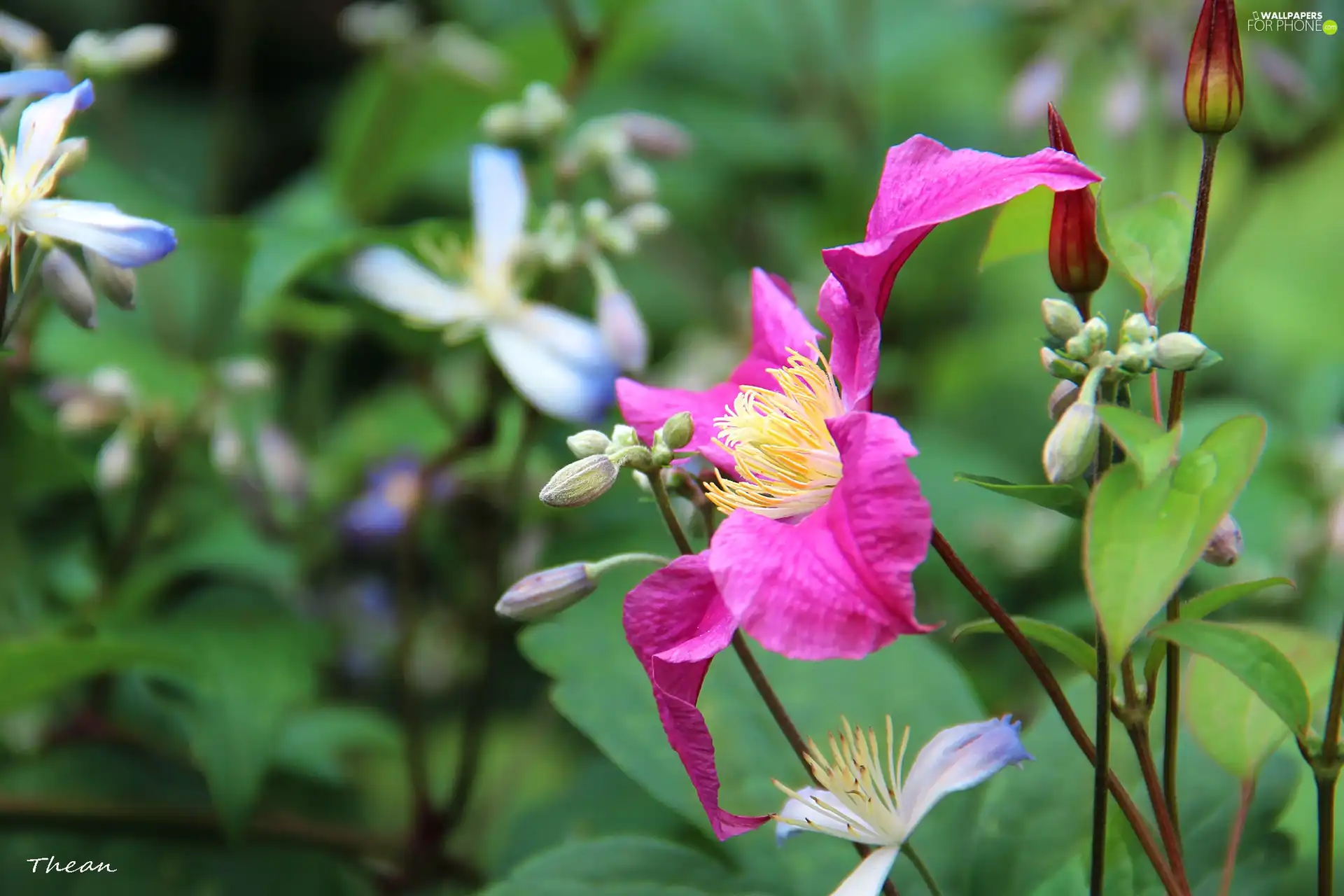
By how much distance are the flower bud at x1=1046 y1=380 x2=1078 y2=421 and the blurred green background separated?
92 mm

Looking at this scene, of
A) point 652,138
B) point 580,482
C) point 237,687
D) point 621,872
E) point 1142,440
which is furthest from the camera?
point 652,138

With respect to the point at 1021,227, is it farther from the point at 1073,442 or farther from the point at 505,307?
the point at 505,307

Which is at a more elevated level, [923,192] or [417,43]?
[923,192]

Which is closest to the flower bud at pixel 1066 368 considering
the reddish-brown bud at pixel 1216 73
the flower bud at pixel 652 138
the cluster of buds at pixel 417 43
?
the reddish-brown bud at pixel 1216 73

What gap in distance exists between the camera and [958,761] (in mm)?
530

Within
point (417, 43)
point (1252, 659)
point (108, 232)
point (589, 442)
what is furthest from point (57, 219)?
point (417, 43)

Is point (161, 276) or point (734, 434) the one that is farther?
point (161, 276)

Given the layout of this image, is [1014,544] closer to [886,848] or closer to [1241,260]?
[886,848]

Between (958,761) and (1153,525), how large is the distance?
0.15 meters

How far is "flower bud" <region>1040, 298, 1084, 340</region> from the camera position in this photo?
508 mm

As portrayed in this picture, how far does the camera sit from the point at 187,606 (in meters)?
1.00

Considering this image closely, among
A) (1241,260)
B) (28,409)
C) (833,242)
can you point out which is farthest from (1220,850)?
(1241,260)

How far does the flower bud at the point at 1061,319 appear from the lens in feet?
1.67

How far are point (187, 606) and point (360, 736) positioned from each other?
0.23 meters
